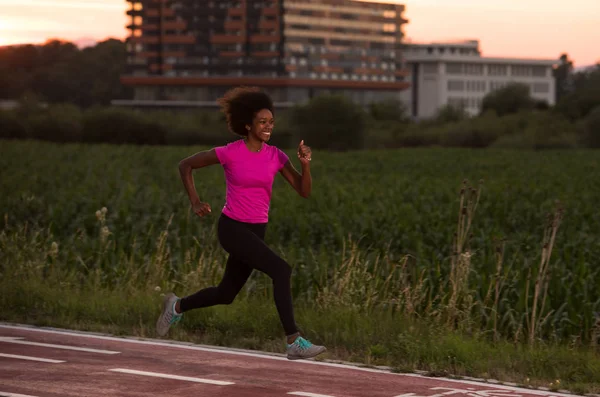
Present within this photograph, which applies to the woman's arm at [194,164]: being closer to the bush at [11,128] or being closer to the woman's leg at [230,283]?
the woman's leg at [230,283]

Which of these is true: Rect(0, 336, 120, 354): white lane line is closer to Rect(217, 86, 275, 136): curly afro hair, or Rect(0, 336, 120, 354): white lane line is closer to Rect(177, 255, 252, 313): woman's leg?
Rect(177, 255, 252, 313): woman's leg

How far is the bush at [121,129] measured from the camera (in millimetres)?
88625

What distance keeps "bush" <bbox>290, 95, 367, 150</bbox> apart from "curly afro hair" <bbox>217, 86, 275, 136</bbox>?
286 feet

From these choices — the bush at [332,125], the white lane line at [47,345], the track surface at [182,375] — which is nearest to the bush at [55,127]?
the bush at [332,125]

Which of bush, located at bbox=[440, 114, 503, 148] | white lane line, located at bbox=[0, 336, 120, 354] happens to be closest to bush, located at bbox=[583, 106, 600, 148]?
bush, located at bbox=[440, 114, 503, 148]

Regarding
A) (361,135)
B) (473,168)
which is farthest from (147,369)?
(361,135)

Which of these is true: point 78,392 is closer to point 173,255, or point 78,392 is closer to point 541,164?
point 173,255

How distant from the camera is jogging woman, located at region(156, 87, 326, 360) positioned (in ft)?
28.4

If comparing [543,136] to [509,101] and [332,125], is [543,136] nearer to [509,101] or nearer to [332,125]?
[332,125]

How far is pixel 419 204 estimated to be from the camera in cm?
2731

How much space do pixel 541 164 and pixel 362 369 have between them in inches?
1755

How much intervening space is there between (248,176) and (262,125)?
39 cm

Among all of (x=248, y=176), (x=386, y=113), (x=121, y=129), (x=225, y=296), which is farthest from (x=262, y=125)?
(x=386, y=113)

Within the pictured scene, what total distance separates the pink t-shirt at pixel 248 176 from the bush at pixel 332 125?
3432 inches
